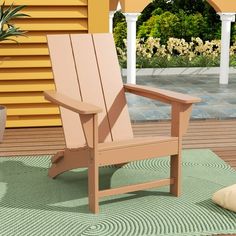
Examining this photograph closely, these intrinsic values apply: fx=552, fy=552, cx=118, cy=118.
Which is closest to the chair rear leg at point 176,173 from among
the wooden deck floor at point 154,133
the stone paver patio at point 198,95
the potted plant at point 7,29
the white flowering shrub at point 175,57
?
the wooden deck floor at point 154,133

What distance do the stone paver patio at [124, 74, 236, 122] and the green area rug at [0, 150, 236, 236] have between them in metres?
1.68

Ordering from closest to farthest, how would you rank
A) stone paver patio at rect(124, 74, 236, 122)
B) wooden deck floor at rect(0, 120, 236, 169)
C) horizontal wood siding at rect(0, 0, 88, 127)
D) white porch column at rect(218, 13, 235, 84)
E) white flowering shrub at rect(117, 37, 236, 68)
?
1. wooden deck floor at rect(0, 120, 236, 169)
2. horizontal wood siding at rect(0, 0, 88, 127)
3. stone paver patio at rect(124, 74, 236, 122)
4. white porch column at rect(218, 13, 235, 84)
5. white flowering shrub at rect(117, 37, 236, 68)

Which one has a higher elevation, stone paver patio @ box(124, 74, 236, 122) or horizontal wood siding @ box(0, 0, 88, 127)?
horizontal wood siding @ box(0, 0, 88, 127)

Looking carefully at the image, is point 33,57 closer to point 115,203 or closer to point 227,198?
point 115,203

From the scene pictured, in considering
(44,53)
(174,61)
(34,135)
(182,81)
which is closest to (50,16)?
(44,53)

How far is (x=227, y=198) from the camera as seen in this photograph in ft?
10.9

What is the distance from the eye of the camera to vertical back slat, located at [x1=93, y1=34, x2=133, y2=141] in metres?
4.08

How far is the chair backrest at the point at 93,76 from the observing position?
3.97 meters

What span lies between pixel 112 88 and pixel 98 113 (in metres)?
0.45

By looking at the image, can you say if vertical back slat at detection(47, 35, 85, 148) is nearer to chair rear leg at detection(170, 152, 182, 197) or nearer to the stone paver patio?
chair rear leg at detection(170, 152, 182, 197)

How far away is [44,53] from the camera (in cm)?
560

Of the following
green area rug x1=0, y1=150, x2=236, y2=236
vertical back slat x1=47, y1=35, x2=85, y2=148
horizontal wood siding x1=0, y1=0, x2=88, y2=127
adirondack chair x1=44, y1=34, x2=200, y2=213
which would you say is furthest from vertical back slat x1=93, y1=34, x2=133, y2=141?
horizontal wood siding x1=0, y1=0, x2=88, y2=127

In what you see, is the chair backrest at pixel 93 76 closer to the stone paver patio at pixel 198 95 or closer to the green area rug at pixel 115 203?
the green area rug at pixel 115 203

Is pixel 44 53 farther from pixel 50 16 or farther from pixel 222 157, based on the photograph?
pixel 222 157
